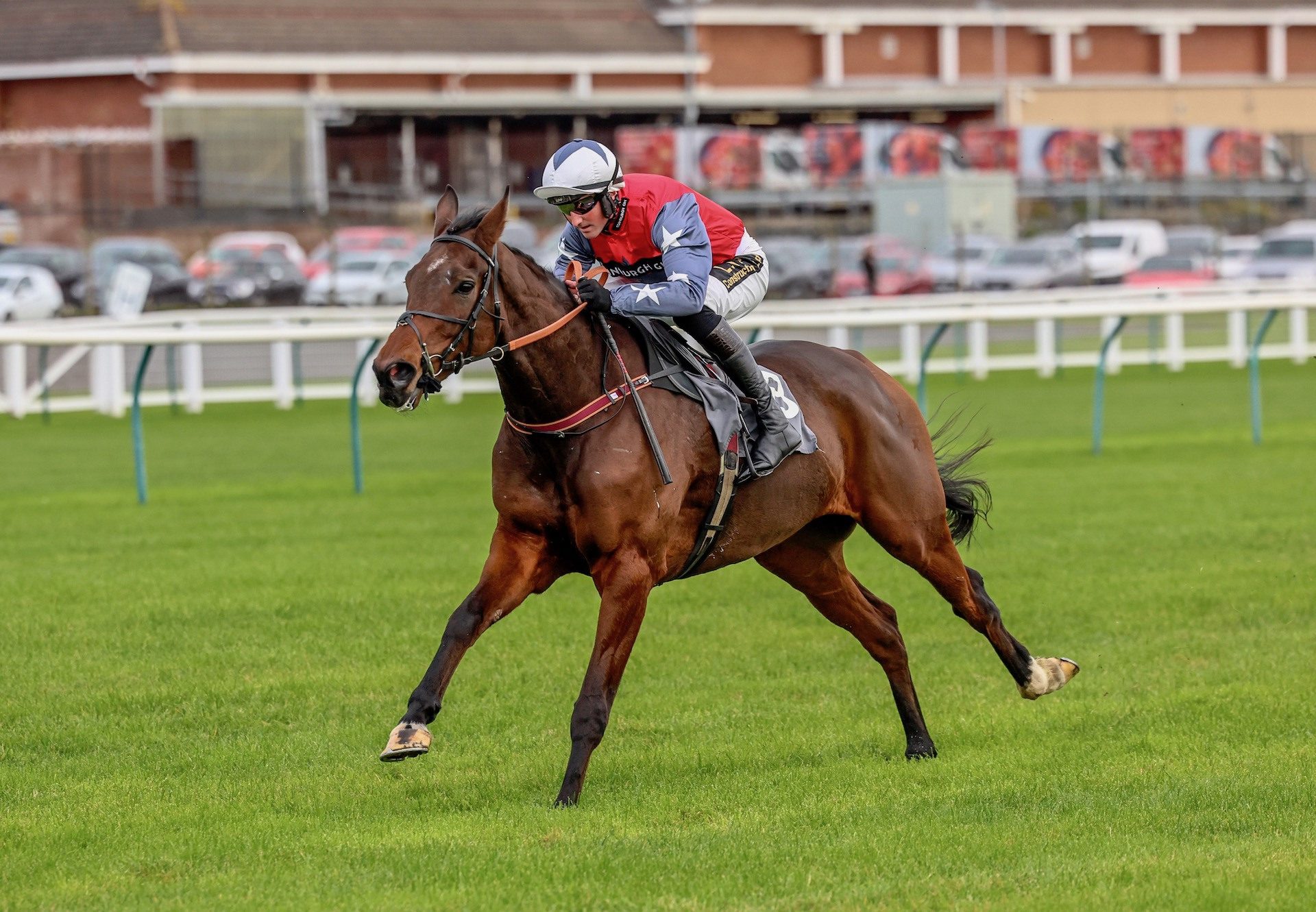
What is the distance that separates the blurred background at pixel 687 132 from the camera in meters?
36.5

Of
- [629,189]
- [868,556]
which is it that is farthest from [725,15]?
[629,189]

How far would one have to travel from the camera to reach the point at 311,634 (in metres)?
8.42

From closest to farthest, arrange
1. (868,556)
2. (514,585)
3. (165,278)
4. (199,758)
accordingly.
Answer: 1. (514,585)
2. (199,758)
3. (868,556)
4. (165,278)

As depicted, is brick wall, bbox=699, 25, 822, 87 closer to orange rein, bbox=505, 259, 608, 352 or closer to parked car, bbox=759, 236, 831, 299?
parked car, bbox=759, 236, 831, 299

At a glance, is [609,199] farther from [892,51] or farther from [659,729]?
[892,51]

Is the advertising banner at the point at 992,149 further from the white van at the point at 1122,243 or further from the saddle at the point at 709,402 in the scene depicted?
the saddle at the point at 709,402

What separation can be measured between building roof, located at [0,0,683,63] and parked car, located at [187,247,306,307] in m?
16.6

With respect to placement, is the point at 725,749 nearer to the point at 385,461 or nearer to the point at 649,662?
the point at 649,662

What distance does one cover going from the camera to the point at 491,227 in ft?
18.2

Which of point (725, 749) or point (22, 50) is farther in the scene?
point (22, 50)

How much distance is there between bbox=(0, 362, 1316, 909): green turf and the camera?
4820 millimetres

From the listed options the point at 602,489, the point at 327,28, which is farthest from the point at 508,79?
the point at 602,489

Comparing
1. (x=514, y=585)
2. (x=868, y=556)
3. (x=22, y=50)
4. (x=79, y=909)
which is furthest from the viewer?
(x=22, y=50)

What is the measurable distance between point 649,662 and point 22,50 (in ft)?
156
